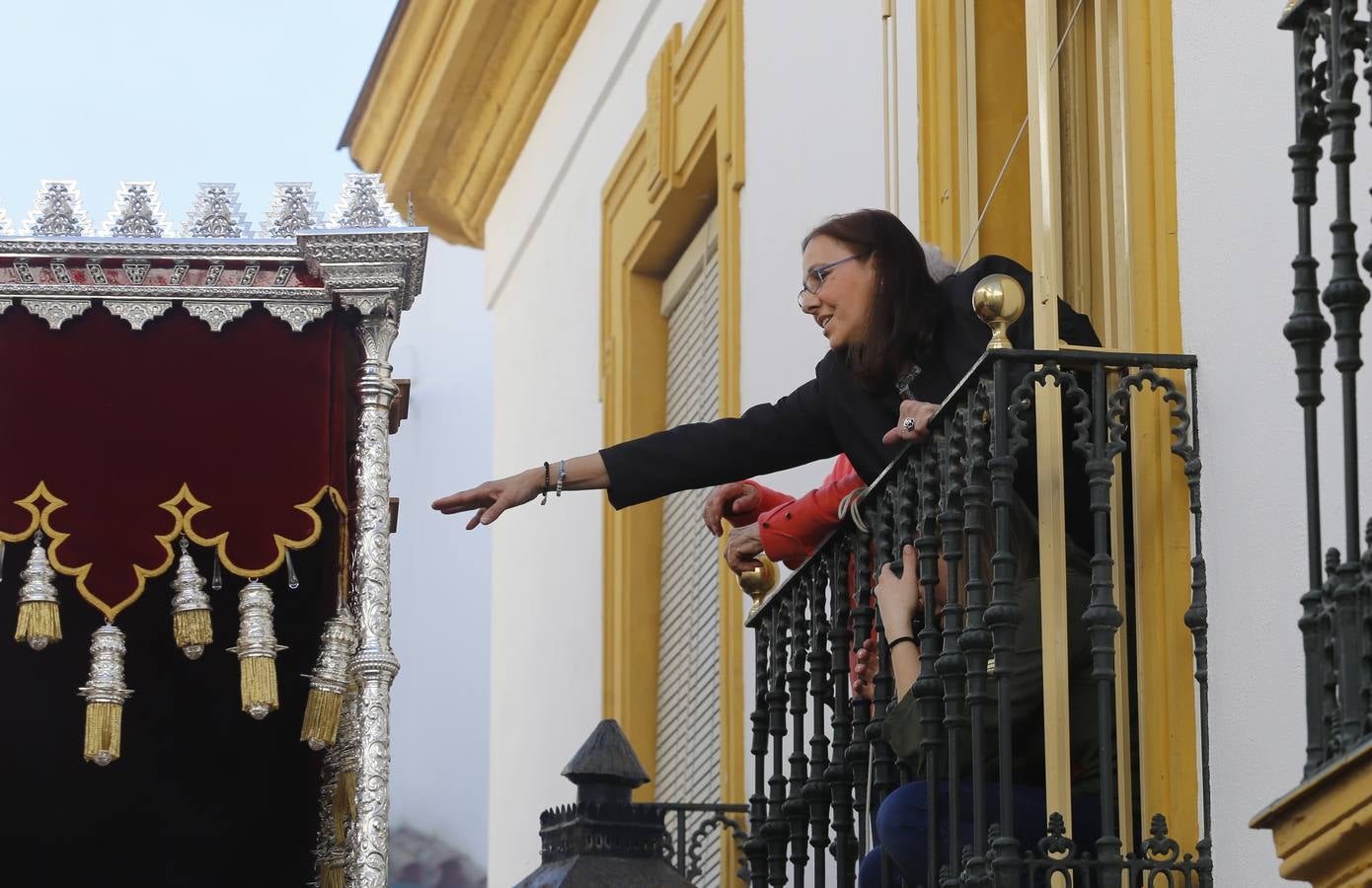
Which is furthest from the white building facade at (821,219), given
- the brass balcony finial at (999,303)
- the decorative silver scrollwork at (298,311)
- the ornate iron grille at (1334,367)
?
the decorative silver scrollwork at (298,311)

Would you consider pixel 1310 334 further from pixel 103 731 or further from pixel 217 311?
pixel 103 731

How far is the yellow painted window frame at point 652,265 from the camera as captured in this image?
1047 cm

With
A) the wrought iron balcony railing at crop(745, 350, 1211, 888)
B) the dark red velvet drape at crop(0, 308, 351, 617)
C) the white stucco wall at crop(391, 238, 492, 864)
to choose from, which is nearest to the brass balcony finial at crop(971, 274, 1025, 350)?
the wrought iron balcony railing at crop(745, 350, 1211, 888)

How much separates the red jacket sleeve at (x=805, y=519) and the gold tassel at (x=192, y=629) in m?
1.58

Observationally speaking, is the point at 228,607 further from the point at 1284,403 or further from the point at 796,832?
the point at 1284,403

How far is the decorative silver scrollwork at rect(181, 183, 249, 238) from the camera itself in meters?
6.58

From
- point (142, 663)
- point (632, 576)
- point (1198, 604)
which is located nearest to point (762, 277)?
point (632, 576)

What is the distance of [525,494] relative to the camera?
6621 millimetres

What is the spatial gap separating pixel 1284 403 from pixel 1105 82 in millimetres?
1699

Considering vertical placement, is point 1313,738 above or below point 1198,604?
below

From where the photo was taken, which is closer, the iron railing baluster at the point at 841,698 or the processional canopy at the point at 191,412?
the processional canopy at the point at 191,412

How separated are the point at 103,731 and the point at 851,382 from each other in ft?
6.54

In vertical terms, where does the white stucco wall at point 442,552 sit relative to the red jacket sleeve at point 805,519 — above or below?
above

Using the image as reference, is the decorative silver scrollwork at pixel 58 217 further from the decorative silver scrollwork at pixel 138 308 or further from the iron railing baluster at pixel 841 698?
the iron railing baluster at pixel 841 698
